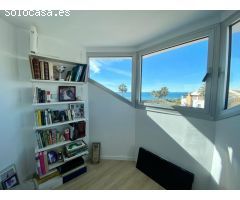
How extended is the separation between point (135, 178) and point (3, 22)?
263cm

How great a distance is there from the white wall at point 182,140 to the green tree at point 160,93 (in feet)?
0.93

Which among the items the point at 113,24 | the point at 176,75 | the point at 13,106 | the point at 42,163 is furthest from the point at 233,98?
the point at 13,106

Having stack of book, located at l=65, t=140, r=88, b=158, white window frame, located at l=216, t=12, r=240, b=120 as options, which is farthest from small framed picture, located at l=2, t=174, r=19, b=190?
white window frame, located at l=216, t=12, r=240, b=120

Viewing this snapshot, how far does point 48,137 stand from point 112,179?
111 centimetres

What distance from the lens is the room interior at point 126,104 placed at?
4.58ft

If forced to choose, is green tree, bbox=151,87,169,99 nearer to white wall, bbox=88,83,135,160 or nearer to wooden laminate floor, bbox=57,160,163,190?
white wall, bbox=88,83,135,160

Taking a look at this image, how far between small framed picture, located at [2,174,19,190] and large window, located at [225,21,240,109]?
8.42ft

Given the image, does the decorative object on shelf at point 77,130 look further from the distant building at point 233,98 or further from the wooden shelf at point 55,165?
the distant building at point 233,98

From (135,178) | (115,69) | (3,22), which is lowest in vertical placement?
(135,178)

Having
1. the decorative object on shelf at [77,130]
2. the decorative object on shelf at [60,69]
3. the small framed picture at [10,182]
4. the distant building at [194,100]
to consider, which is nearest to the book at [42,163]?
the small framed picture at [10,182]

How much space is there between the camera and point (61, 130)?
2.17 meters

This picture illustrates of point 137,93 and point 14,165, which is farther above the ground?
point 137,93
